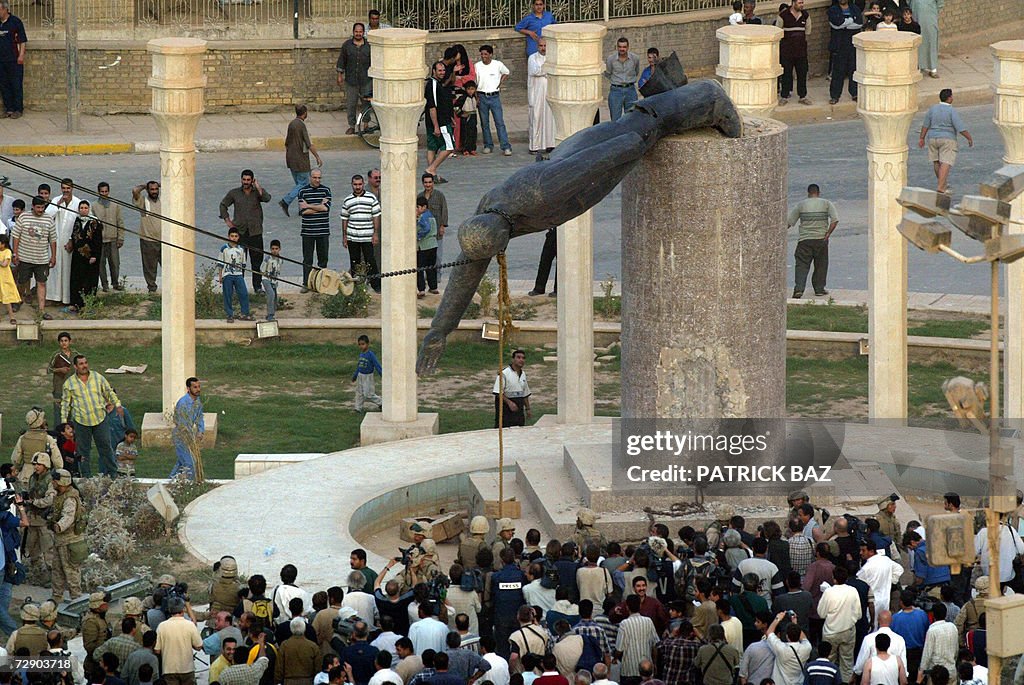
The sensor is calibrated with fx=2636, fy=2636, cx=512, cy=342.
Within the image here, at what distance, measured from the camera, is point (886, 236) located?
72.6 ft

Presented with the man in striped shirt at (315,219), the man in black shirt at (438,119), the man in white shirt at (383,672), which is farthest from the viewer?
the man in black shirt at (438,119)

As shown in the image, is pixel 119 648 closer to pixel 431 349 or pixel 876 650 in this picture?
pixel 431 349

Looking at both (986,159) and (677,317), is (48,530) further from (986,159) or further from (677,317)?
(986,159)

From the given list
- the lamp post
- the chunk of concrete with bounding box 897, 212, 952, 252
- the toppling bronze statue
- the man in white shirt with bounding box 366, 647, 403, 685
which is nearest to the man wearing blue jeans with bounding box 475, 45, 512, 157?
the toppling bronze statue

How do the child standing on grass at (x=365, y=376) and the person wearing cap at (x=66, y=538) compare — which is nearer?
the person wearing cap at (x=66, y=538)

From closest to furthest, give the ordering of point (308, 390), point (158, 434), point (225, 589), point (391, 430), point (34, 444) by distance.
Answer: point (225, 589)
point (34, 444)
point (391, 430)
point (158, 434)
point (308, 390)

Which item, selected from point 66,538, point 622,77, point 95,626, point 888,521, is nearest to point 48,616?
point 95,626

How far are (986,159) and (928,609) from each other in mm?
15811

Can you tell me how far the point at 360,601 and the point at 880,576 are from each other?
3382 millimetres

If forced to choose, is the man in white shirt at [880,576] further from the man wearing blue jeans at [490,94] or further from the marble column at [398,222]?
the man wearing blue jeans at [490,94]

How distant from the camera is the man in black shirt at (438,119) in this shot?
3047cm

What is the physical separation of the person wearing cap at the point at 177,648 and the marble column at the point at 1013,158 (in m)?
8.51

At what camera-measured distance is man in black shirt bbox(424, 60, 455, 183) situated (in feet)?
100.0

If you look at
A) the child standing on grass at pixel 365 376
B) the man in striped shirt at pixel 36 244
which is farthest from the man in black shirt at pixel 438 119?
the child standing on grass at pixel 365 376
